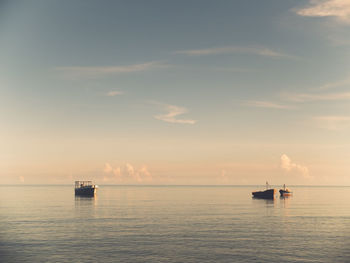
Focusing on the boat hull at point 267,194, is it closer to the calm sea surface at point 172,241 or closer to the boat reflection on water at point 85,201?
the boat reflection on water at point 85,201

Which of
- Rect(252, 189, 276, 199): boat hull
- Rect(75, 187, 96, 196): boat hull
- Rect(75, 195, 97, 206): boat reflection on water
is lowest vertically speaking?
Rect(252, 189, 276, 199): boat hull

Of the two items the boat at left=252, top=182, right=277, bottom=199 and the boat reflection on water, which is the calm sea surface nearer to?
the boat reflection on water

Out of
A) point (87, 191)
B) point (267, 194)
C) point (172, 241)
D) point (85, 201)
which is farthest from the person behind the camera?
point (87, 191)

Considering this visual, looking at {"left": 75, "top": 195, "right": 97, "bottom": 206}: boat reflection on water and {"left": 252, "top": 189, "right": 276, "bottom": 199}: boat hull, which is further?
{"left": 252, "top": 189, "right": 276, "bottom": 199}: boat hull

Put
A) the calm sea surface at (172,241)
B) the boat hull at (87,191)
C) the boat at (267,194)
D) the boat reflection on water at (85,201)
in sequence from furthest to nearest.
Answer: the boat hull at (87,191) → the boat at (267,194) → the boat reflection on water at (85,201) → the calm sea surface at (172,241)

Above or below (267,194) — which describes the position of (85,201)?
above

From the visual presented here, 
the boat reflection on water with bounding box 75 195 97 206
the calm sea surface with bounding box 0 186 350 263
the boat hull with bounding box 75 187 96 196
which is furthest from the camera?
the boat hull with bounding box 75 187 96 196

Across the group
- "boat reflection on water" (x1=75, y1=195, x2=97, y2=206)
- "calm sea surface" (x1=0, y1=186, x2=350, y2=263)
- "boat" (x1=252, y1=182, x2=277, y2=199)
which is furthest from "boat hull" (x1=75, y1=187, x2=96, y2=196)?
"calm sea surface" (x1=0, y1=186, x2=350, y2=263)

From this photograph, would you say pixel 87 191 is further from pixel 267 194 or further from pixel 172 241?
pixel 172 241

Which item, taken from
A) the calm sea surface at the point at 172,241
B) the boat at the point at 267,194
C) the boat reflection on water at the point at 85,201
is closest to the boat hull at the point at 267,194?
the boat at the point at 267,194

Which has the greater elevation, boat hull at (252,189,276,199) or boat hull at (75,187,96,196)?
boat hull at (75,187,96,196)

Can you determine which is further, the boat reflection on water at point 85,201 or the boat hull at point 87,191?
the boat hull at point 87,191

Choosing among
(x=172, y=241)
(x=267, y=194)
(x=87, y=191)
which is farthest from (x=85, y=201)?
(x=172, y=241)

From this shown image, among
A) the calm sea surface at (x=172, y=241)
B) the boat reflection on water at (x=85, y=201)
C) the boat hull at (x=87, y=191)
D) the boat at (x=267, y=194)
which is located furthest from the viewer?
the boat hull at (x=87, y=191)
